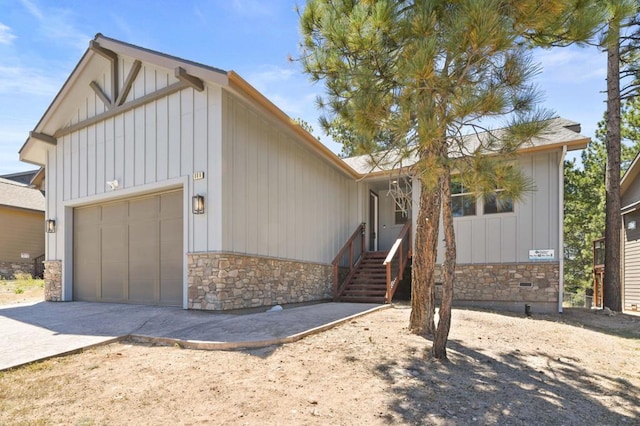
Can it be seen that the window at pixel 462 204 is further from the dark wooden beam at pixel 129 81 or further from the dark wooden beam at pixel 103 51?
the dark wooden beam at pixel 103 51

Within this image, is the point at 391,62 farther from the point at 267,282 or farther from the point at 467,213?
the point at 467,213

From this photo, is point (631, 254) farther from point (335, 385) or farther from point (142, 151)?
point (142, 151)

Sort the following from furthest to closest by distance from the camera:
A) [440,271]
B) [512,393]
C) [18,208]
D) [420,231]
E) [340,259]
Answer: [18,208], [340,259], [440,271], [420,231], [512,393]

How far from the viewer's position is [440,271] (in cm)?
1044

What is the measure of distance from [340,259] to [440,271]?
2.85m

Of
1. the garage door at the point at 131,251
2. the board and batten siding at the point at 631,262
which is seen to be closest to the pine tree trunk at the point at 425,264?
the garage door at the point at 131,251

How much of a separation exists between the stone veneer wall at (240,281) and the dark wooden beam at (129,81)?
3969mm

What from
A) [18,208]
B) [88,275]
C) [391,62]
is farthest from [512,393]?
[18,208]

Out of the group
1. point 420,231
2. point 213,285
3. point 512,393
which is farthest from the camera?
point 213,285

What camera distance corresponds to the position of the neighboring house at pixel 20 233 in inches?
637

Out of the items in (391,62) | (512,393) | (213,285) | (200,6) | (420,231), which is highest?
(200,6)

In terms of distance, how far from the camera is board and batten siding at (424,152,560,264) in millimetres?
9617

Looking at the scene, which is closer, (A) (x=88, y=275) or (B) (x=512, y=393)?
(B) (x=512, y=393)

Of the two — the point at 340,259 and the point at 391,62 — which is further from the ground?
the point at 391,62
